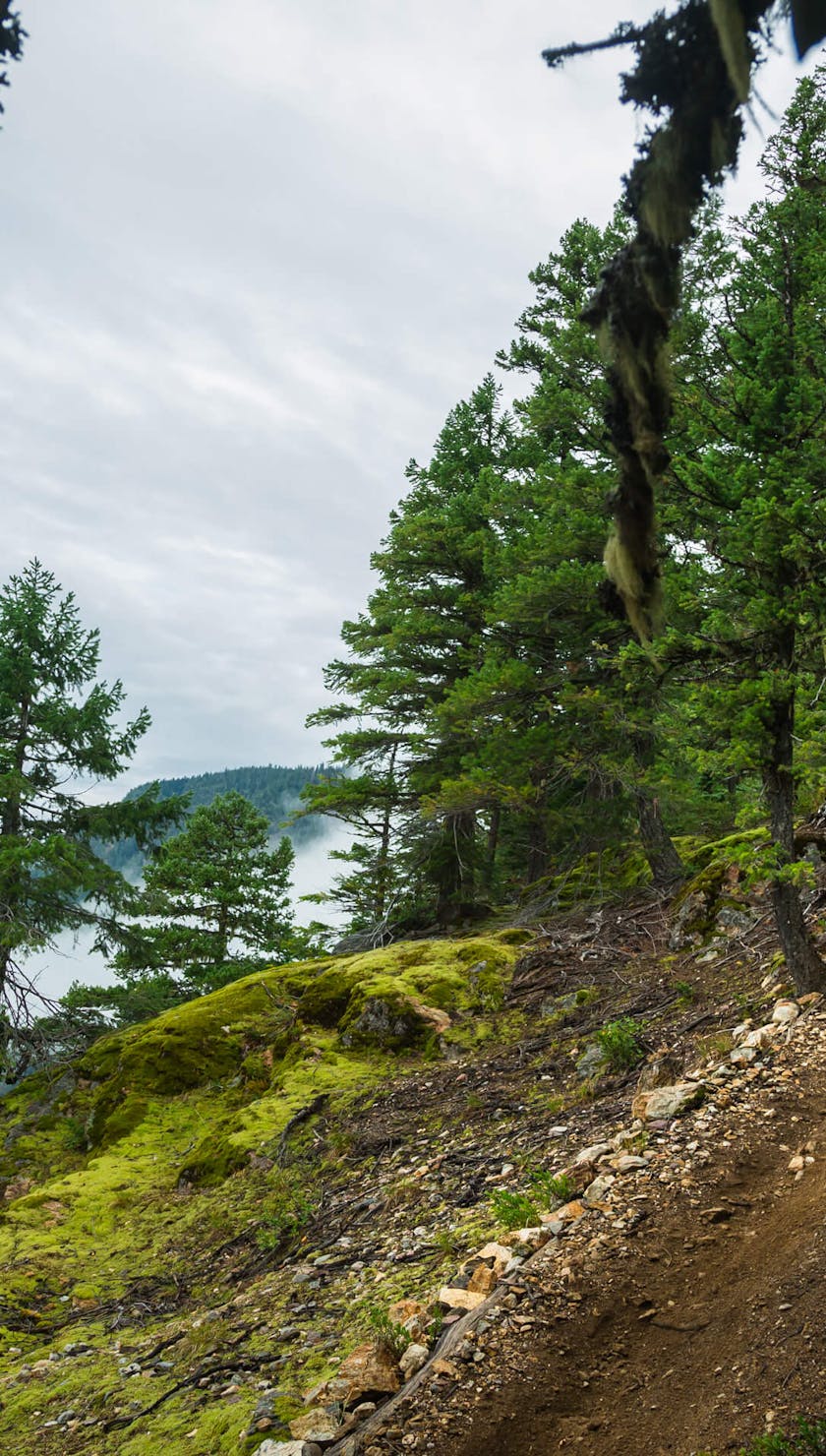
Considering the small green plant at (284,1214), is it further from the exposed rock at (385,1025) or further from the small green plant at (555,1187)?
the exposed rock at (385,1025)

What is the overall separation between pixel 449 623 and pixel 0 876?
10582mm

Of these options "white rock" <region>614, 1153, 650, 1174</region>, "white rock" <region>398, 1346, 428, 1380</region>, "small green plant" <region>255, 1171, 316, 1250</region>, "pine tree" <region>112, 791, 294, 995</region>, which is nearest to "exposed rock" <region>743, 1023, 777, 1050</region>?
"white rock" <region>614, 1153, 650, 1174</region>

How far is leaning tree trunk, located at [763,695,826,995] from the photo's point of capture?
7539 millimetres

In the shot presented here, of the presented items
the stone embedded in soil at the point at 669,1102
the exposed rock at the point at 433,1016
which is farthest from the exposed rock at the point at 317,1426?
the exposed rock at the point at 433,1016

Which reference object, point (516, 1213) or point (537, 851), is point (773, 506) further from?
point (537, 851)

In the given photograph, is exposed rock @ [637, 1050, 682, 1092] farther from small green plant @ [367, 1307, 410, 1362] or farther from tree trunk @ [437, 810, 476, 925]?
tree trunk @ [437, 810, 476, 925]

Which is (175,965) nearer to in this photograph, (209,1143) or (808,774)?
(209,1143)

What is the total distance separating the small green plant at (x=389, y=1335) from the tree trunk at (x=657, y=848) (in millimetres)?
10230

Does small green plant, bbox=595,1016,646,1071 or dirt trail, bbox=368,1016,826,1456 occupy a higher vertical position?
small green plant, bbox=595,1016,646,1071

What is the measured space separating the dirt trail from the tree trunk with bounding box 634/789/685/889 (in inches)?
361

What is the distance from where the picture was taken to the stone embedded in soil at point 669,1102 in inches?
240

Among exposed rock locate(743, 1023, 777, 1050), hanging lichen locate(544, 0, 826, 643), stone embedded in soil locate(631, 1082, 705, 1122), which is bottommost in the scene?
stone embedded in soil locate(631, 1082, 705, 1122)

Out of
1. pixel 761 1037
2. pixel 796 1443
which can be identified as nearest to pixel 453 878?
pixel 761 1037

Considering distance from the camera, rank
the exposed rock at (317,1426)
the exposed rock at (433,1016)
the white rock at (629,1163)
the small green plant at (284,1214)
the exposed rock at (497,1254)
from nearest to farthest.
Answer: the exposed rock at (317,1426) < the exposed rock at (497,1254) < the white rock at (629,1163) < the small green plant at (284,1214) < the exposed rock at (433,1016)
